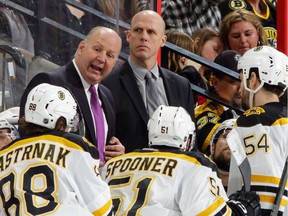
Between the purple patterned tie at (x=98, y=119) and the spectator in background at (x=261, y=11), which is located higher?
the spectator in background at (x=261, y=11)

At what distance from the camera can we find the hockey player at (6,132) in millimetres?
6977

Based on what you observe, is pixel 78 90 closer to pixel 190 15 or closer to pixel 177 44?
pixel 177 44

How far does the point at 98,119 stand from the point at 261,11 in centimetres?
299

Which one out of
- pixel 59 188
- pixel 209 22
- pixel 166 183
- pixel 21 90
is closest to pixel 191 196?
pixel 166 183

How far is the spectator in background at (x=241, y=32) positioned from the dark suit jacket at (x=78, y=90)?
6.33 ft

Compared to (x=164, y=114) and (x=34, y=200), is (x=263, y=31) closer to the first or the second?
(x=164, y=114)

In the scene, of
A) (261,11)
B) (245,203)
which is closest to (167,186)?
(245,203)

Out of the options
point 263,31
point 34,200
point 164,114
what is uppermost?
point 263,31

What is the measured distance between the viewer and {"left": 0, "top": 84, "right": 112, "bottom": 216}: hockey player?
5793 millimetres

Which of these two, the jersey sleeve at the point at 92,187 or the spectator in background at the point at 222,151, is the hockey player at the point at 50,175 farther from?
the spectator in background at the point at 222,151

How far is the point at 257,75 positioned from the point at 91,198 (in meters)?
1.38

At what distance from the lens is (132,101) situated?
717 cm

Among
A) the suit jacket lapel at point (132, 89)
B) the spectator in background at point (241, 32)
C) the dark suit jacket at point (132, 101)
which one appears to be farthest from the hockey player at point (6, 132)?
the spectator in background at point (241, 32)

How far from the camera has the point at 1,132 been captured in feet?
22.9
